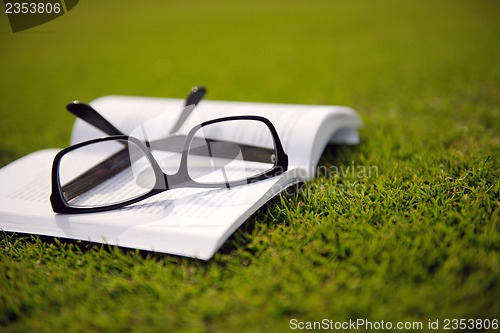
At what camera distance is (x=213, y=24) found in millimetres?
6598

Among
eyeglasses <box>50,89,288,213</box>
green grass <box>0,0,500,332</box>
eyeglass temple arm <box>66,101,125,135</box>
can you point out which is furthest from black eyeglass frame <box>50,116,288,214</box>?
eyeglass temple arm <box>66,101,125,135</box>

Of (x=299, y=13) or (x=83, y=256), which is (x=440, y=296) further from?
(x=299, y=13)

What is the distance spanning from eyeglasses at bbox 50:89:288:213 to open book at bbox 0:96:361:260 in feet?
0.13

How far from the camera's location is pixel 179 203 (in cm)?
132

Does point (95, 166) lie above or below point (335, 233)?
above

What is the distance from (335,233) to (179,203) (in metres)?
0.46

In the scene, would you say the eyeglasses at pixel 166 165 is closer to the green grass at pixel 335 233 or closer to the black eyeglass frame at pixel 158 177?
the black eyeglass frame at pixel 158 177

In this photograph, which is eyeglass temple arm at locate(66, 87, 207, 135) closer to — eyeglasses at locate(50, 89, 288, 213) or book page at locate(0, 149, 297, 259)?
eyeglasses at locate(50, 89, 288, 213)

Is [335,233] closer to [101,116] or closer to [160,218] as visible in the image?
[160,218]

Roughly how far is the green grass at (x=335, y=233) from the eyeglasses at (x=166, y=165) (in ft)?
0.45

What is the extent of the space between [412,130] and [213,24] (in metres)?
5.06

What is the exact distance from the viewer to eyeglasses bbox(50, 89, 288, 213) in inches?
52.8

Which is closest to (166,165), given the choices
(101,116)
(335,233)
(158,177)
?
(158,177)

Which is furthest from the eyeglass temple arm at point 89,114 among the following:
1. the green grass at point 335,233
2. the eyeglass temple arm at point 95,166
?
the green grass at point 335,233
